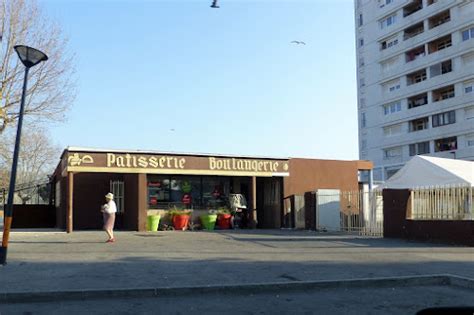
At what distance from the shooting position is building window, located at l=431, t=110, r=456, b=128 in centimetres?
5756

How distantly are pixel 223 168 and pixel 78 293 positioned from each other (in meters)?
16.4

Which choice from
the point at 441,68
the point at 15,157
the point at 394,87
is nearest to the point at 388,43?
the point at 394,87

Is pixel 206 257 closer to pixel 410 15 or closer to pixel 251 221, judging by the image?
pixel 251 221

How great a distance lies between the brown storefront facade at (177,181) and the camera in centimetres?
2228

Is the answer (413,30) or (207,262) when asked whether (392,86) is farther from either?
(207,262)

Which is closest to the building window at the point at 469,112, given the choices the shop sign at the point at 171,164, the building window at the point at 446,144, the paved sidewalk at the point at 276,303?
the building window at the point at 446,144

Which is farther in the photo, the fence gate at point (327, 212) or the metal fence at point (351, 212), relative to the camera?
the fence gate at point (327, 212)

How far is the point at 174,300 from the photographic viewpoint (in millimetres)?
8195

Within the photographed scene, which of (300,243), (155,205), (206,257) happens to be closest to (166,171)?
(155,205)

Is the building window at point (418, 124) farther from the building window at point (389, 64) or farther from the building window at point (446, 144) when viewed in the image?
the building window at point (389, 64)

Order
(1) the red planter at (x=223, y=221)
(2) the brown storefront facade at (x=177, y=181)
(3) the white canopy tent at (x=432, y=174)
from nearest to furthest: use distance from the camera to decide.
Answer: (3) the white canopy tent at (x=432, y=174)
(2) the brown storefront facade at (x=177, y=181)
(1) the red planter at (x=223, y=221)

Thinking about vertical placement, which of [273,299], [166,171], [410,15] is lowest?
[273,299]

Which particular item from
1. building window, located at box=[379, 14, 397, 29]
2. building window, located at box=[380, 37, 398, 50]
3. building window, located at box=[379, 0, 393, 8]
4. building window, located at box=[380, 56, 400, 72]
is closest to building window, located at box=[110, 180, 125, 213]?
building window, located at box=[380, 56, 400, 72]

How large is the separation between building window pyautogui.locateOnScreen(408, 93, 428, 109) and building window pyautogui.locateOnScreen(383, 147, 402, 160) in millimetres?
5689
